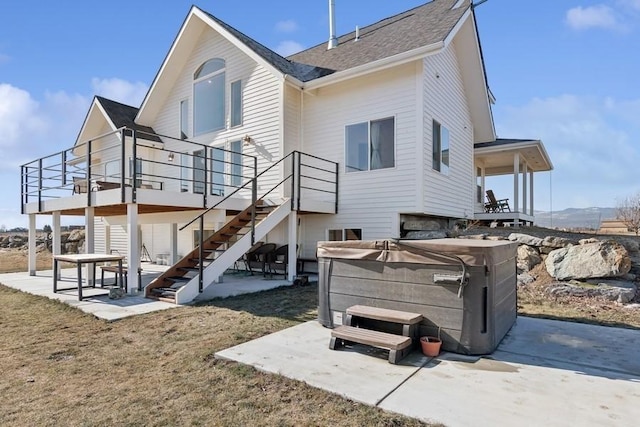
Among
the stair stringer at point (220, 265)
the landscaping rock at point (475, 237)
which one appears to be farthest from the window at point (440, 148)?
the stair stringer at point (220, 265)

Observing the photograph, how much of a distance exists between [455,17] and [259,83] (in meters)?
5.68

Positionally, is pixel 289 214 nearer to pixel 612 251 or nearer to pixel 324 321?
pixel 324 321

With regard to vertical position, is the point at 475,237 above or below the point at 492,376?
above

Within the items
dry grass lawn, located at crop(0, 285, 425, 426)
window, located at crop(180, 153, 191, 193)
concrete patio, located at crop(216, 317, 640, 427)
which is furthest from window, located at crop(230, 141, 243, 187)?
concrete patio, located at crop(216, 317, 640, 427)

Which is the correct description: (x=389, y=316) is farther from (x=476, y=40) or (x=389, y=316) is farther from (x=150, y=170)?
(x=150, y=170)

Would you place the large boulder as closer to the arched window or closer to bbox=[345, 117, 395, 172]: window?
bbox=[345, 117, 395, 172]: window

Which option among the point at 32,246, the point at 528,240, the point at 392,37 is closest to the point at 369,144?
the point at 392,37

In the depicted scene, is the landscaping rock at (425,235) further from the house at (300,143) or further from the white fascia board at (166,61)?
the white fascia board at (166,61)

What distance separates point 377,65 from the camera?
9078 mm

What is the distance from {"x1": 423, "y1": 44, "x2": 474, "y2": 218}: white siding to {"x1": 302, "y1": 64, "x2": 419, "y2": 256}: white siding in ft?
1.53

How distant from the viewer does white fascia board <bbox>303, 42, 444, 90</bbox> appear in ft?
27.6

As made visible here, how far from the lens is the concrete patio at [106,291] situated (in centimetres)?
632

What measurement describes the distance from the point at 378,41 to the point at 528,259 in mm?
7139

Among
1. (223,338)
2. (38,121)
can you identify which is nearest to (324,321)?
(223,338)
